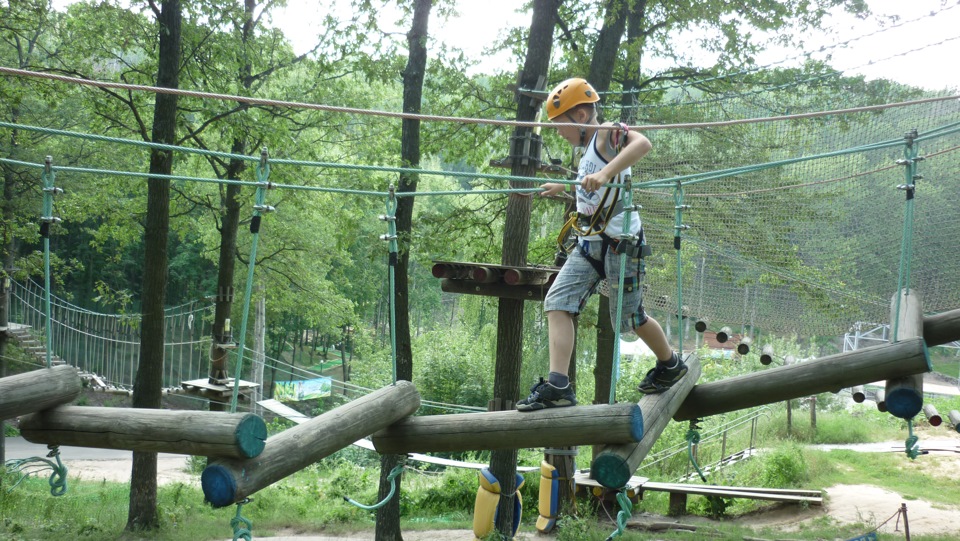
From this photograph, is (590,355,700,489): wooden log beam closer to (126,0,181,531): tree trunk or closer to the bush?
(126,0,181,531): tree trunk

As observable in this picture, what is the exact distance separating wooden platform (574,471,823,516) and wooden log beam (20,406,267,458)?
22.9 ft

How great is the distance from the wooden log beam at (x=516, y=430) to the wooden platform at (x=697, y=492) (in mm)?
6047

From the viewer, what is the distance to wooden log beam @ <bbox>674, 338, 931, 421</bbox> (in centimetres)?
368

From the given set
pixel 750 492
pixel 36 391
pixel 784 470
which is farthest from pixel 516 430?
pixel 784 470

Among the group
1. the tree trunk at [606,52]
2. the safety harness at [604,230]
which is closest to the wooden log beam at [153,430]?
the safety harness at [604,230]

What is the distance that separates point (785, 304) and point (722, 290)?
0.57m

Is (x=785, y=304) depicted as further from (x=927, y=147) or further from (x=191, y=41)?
(x=191, y=41)

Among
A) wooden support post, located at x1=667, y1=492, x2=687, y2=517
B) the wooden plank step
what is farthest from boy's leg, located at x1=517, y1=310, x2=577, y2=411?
wooden support post, located at x1=667, y1=492, x2=687, y2=517

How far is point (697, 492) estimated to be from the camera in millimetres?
9812

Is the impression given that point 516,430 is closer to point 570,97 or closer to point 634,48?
point 570,97

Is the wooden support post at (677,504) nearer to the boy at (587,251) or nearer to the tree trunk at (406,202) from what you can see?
the tree trunk at (406,202)

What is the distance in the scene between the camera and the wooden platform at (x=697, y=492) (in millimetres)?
9641

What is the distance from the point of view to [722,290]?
7.30m

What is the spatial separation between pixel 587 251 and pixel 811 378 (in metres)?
1.38
